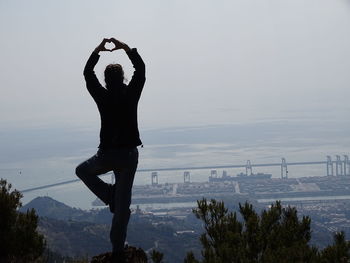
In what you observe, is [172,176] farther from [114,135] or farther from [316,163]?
[114,135]

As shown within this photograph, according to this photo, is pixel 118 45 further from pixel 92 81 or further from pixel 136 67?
pixel 92 81

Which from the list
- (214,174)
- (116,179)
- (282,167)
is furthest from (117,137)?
(214,174)

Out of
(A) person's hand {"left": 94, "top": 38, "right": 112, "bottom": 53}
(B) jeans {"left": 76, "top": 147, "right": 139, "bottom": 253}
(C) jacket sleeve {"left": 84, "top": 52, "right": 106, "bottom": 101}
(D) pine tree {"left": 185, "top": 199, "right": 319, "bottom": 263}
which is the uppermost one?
(A) person's hand {"left": 94, "top": 38, "right": 112, "bottom": 53}

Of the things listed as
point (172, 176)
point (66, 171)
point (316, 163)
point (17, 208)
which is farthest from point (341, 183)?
point (17, 208)

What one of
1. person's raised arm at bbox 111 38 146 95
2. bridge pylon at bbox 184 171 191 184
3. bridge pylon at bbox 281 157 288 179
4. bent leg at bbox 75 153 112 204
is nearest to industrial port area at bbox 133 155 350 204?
bridge pylon at bbox 281 157 288 179

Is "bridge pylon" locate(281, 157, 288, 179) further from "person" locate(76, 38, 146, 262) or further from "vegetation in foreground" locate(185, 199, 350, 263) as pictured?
"person" locate(76, 38, 146, 262)
